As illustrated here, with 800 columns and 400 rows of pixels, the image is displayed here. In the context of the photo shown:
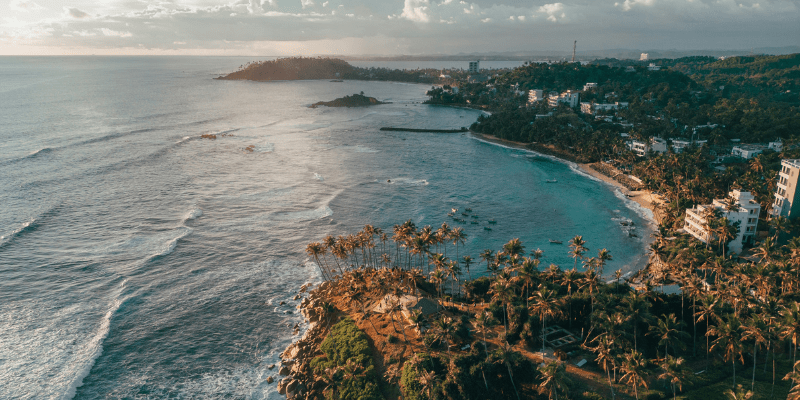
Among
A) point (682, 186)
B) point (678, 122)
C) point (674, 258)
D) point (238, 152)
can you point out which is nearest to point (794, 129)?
point (678, 122)

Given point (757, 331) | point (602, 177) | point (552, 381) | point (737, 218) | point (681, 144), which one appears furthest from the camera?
point (681, 144)

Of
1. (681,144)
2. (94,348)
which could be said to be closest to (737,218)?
(681,144)

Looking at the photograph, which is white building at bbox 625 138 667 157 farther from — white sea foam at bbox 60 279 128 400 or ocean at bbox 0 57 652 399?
white sea foam at bbox 60 279 128 400

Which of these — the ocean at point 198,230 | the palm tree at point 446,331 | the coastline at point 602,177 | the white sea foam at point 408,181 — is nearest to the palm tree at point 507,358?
the palm tree at point 446,331

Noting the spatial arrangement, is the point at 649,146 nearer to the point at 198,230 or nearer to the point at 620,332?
the point at 620,332

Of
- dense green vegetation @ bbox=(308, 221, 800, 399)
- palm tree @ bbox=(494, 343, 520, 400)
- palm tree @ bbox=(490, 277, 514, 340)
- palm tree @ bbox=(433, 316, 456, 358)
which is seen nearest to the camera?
dense green vegetation @ bbox=(308, 221, 800, 399)

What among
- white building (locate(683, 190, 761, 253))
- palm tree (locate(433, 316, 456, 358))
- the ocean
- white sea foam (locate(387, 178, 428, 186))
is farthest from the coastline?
palm tree (locate(433, 316, 456, 358))

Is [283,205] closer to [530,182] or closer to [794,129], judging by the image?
[530,182]
